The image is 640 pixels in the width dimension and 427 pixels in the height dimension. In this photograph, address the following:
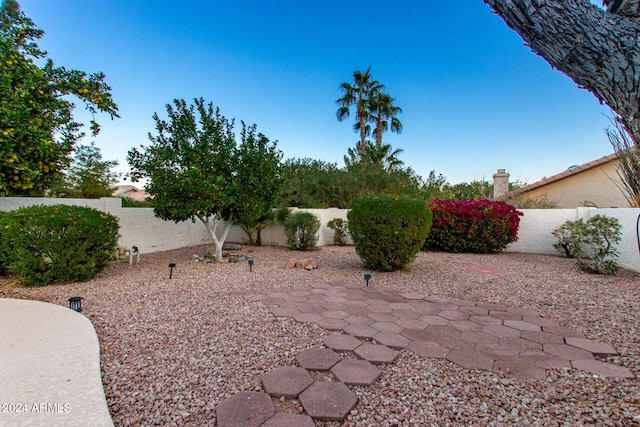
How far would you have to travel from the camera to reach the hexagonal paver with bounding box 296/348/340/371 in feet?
7.39

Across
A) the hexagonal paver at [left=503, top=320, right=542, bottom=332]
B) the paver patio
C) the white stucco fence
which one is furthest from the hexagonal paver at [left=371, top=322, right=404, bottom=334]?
the white stucco fence

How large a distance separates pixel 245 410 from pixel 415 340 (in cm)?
171

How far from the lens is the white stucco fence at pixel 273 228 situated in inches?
244

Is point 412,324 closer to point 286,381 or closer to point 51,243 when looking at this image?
point 286,381

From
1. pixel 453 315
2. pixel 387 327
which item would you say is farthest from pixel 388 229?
pixel 387 327

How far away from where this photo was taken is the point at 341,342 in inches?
106

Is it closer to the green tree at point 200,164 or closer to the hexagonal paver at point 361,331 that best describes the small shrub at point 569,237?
the hexagonal paver at point 361,331

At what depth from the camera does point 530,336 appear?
2.89 metres

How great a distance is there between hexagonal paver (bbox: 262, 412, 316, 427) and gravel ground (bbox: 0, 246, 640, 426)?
102 millimetres

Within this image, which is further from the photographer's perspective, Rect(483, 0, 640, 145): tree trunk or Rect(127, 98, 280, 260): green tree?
Rect(127, 98, 280, 260): green tree


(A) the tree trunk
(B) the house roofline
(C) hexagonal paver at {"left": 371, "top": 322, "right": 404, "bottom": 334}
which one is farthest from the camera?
(B) the house roofline

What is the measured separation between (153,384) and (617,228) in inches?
323

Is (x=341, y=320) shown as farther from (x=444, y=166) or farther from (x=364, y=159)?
(x=364, y=159)

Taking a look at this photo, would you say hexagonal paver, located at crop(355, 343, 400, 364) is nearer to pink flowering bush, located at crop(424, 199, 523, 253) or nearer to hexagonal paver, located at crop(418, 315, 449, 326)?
hexagonal paver, located at crop(418, 315, 449, 326)
